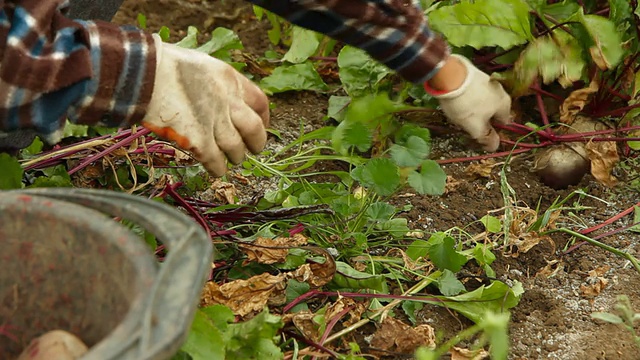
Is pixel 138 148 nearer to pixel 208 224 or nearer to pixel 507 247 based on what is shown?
pixel 208 224

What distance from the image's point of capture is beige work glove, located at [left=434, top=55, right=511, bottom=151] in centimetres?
185

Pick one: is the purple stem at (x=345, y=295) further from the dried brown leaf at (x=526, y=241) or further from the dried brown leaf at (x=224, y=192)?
the dried brown leaf at (x=224, y=192)

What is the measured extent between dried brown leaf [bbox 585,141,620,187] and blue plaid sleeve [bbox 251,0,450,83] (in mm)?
610

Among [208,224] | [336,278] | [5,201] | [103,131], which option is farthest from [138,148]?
[5,201]

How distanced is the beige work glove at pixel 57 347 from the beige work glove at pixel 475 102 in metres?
1.00

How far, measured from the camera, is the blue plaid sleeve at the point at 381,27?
1.69m

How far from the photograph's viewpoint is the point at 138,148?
2117 millimetres

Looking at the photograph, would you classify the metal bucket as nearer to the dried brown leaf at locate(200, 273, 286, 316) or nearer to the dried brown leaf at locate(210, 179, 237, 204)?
the dried brown leaf at locate(200, 273, 286, 316)

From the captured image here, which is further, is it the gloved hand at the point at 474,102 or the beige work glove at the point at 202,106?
the gloved hand at the point at 474,102

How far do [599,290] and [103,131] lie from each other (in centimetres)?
123

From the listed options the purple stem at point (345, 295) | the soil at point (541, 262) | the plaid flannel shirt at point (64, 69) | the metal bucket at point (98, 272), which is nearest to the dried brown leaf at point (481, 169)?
the soil at point (541, 262)

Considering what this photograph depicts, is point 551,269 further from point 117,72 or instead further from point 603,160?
point 117,72

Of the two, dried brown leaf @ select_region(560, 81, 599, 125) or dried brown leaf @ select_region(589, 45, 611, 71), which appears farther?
dried brown leaf @ select_region(560, 81, 599, 125)

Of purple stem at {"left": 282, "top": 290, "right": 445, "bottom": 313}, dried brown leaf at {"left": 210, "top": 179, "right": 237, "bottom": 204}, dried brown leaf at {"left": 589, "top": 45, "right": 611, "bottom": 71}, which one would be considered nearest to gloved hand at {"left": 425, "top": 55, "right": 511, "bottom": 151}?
dried brown leaf at {"left": 589, "top": 45, "right": 611, "bottom": 71}
